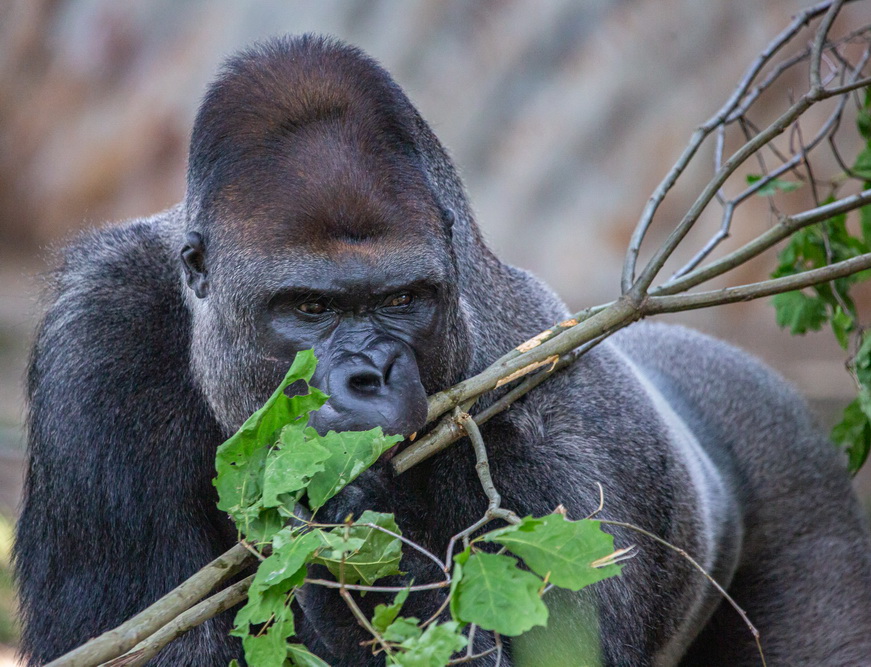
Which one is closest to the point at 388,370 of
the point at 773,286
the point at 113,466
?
the point at 113,466

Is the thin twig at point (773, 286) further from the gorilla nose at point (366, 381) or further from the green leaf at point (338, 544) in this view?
the green leaf at point (338, 544)

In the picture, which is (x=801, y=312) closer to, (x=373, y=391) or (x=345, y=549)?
(x=373, y=391)

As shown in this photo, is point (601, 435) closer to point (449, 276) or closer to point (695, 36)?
point (449, 276)

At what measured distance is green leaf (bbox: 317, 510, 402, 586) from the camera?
2.52 metres

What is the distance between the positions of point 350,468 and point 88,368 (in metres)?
1.25

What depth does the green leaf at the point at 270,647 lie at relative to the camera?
238 centimetres

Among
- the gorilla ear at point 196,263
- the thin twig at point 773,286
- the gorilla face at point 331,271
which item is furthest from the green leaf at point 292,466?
the thin twig at point 773,286

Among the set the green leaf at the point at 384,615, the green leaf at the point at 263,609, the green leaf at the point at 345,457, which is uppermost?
the green leaf at the point at 345,457

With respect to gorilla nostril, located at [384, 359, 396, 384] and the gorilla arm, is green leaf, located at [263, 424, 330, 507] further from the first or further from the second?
the gorilla arm

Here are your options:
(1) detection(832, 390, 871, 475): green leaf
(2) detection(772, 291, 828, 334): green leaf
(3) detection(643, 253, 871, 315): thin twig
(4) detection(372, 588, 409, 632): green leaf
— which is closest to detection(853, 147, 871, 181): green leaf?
(2) detection(772, 291, 828, 334): green leaf

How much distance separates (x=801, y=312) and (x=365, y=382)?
260 centimetres

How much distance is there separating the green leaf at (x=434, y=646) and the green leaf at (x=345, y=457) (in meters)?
0.47

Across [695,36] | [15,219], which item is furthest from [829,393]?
[15,219]

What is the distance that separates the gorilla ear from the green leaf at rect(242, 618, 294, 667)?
4.04 feet
